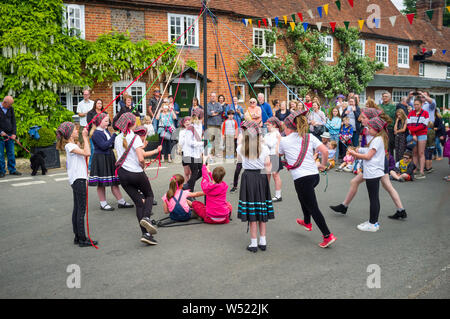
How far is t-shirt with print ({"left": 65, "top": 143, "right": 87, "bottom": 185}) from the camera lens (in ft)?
17.5

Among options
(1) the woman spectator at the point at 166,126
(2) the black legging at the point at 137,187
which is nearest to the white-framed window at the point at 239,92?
(1) the woman spectator at the point at 166,126

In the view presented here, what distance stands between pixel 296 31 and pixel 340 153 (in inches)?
412

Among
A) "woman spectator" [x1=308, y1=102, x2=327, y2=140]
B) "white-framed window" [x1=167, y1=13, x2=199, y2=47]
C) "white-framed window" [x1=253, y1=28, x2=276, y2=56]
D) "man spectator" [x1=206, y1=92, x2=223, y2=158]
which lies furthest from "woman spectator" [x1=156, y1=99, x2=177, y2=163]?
"white-framed window" [x1=253, y1=28, x2=276, y2=56]

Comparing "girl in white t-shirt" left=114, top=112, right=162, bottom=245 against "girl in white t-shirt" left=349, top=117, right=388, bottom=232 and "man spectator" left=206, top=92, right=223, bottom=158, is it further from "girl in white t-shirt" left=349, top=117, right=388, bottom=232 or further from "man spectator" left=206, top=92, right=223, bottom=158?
"man spectator" left=206, top=92, right=223, bottom=158

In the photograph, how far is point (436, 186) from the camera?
9.20 meters

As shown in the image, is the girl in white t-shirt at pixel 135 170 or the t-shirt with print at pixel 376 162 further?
the t-shirt with print at pixel 376 162

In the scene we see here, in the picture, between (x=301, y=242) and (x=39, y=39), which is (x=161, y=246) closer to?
(x=301, y=242)

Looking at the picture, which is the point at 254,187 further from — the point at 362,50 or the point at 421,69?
the point at 421,69

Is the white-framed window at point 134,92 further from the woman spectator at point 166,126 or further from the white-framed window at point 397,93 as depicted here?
the white-framed window at point 397,93

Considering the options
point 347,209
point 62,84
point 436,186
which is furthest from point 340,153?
point 62,84

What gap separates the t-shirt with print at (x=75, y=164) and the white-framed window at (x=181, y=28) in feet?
43.8

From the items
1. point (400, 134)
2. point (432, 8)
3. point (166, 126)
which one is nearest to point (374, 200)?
point (400, 134)

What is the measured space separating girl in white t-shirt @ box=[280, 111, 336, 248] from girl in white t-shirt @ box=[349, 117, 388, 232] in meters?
1.03

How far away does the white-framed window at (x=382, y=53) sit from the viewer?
26.8 m
